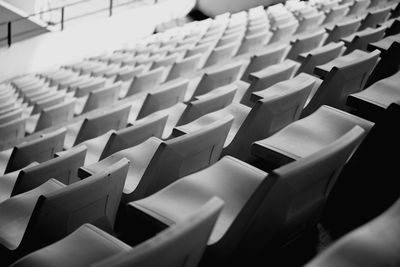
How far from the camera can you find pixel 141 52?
7.03 meters

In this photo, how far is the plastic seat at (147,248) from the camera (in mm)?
917

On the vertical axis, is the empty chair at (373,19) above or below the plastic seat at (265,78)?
above

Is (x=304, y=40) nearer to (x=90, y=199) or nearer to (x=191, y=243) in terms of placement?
(x=90, y=199)

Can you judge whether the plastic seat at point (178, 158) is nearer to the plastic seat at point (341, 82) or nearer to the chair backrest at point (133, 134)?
the chair backrest at point (133, 134)

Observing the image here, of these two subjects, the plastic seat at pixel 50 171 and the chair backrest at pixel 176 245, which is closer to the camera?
the chair backrest at pixel 176 245

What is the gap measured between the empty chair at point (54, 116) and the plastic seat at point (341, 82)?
217cm

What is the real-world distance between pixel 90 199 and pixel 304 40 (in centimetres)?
253

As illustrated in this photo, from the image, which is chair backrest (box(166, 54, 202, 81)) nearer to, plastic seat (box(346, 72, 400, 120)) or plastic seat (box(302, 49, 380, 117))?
plastic seat (box(302, 49, 380, 117))

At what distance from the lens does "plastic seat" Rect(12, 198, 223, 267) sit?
0.92 m

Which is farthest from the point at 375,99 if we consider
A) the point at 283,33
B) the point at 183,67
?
the point at 283,33

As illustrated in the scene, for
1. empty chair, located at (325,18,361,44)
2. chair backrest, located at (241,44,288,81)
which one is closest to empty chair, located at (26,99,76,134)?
chair backrest, located at (241,44,288,81)

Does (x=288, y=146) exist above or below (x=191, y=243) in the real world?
below

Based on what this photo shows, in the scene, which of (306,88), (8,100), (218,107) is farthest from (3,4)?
(306,88)

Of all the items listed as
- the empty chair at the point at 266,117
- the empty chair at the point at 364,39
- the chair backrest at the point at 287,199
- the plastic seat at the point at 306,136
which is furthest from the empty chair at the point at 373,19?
the chair backrest at the point at 287,199
